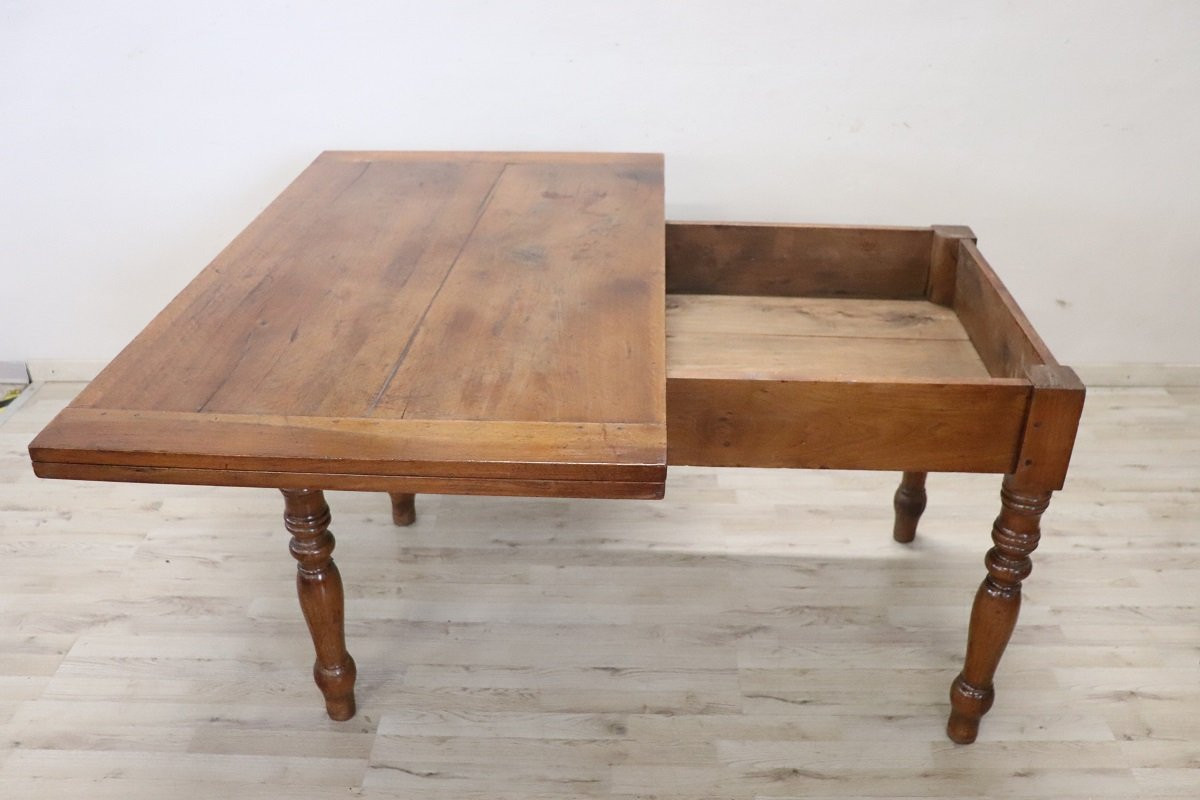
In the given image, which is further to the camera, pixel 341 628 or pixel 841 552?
pixel 841 552

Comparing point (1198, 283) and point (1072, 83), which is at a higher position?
point (1072, 83)

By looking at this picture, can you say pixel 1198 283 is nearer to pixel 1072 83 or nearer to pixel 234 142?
pixel 1072 83

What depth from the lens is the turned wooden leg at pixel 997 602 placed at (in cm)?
133

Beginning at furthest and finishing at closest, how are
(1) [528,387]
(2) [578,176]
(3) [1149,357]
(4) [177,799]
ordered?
(3) [1149,357], (2) [578,176], (4) [177,799], (1) [528,387]

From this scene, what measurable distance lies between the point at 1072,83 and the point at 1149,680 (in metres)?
1.20

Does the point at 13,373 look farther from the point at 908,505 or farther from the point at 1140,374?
the point at 1140,374

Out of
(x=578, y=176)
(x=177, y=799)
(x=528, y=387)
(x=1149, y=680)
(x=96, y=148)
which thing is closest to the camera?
(x=528, y=387)

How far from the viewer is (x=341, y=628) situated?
1.49 m

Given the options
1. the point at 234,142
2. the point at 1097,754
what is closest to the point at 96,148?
the point at 234,142

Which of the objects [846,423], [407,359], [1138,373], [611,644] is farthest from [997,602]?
[1138,373]

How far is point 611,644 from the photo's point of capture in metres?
1.73

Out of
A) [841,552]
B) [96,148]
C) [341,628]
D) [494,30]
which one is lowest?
[841,552]

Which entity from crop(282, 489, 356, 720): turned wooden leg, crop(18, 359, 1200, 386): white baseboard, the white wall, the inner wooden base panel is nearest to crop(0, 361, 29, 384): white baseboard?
crop(18, 359, 1200, 386): white baseboard

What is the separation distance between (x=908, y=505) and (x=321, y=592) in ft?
3.49
